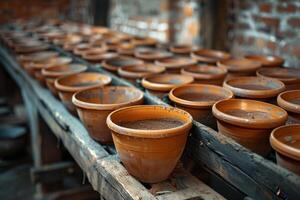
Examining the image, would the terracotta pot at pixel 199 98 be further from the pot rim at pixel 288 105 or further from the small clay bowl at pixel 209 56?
the small clay bowl at pixel 209 56

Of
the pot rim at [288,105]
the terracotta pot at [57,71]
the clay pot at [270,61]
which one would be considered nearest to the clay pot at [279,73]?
the clay pot at [270,61]

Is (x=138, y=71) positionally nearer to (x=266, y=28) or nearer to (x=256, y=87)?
(x=256, y=87)

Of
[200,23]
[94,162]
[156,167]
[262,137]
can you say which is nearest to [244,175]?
[262,137]

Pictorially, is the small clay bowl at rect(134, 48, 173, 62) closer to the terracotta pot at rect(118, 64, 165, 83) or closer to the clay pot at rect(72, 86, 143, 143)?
the terracotta pot at rect(118, 64, 165, 83)

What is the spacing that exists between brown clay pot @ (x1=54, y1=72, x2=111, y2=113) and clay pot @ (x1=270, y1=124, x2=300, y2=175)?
97 centimetres

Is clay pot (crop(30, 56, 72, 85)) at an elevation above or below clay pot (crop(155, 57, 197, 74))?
below

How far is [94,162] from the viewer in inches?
54.8

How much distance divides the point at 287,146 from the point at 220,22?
2887mm

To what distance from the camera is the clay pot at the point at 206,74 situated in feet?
5.83

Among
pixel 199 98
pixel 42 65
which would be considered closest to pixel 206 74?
pixel 199 98

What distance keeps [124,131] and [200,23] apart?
2787mm

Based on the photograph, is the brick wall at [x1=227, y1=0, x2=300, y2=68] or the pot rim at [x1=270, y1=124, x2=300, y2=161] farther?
the brick wall at [x1=227, y1=0, x2=300, y2=68]

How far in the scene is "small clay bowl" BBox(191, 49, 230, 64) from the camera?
7.29ft

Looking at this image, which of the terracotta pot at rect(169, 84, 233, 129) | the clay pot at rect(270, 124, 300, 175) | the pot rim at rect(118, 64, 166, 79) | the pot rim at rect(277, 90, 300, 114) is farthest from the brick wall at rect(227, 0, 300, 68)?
the clay pot at rect(270, 124, 300, 175)
